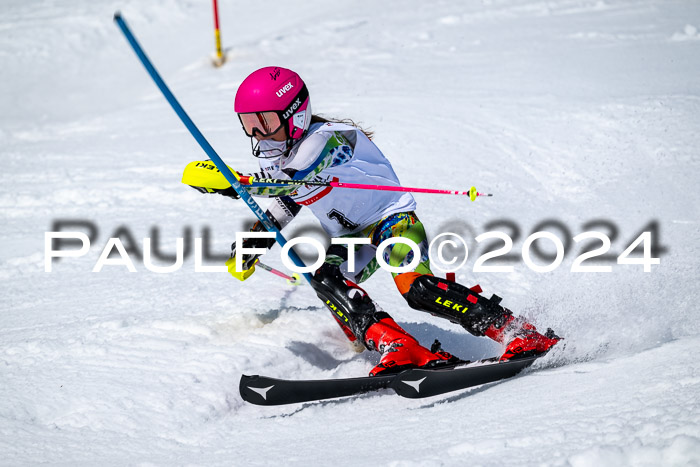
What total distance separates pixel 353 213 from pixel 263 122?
2.33 ft

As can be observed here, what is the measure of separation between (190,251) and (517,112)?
4165mm

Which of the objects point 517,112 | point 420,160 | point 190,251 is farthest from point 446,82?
point 190,251

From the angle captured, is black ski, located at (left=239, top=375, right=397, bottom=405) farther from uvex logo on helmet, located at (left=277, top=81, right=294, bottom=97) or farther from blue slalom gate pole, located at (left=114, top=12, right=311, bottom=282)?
uvex logo on helmet, located at (left=277, top=81, right=294, bottom=97)

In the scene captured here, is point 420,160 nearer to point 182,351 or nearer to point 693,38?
point 182,351

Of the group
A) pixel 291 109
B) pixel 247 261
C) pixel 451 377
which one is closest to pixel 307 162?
pixel 291 109

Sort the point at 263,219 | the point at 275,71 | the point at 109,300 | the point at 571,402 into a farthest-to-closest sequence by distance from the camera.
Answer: the point at 109,300
the point at 263,219
the point at 275,71
the point at 571,402

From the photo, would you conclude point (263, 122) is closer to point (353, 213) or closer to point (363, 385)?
point (353, 213)

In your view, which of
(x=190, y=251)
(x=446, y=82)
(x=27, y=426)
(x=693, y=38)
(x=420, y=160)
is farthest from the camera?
(x=693, y=38)

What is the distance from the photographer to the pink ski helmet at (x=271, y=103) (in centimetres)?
354

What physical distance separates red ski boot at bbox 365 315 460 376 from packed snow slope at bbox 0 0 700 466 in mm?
183

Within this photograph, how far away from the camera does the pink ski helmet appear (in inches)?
139

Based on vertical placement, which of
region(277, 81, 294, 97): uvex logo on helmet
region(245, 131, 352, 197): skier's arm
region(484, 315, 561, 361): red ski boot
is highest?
region(277, 81, 294, 97): uvex logo on helmet

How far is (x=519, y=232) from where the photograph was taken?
6172 mm

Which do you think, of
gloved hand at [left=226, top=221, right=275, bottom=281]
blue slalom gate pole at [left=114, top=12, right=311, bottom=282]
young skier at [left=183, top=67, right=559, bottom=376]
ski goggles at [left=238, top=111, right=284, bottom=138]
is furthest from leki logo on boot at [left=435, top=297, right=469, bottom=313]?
ski goggles at [left=238, top=111, right=284, bottom=138]
